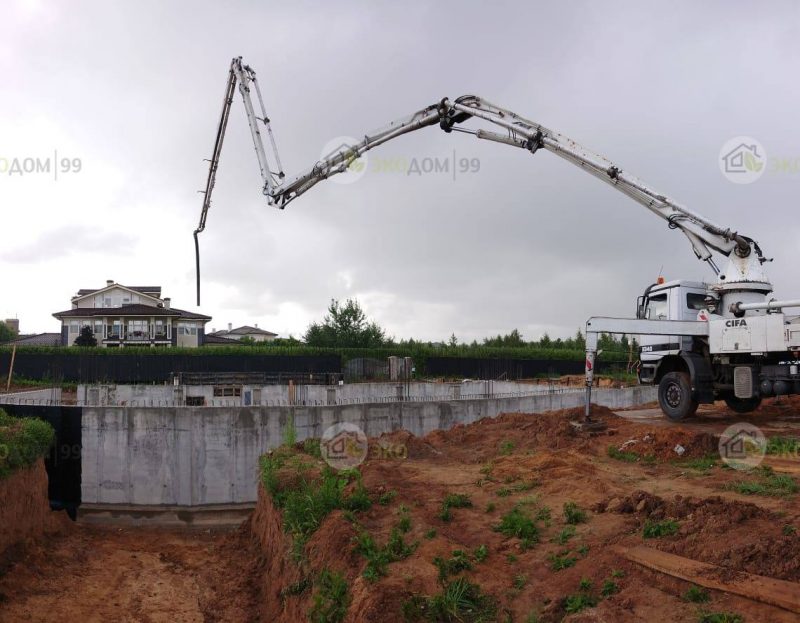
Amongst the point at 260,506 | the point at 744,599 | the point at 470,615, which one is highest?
the point at 744,599

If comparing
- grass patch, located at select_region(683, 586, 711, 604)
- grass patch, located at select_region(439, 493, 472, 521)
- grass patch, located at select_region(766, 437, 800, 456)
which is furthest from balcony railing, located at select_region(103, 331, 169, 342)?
grass patch, located at select_region(683, 586, 711, 604)

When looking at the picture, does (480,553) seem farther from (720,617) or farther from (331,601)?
(720,617)

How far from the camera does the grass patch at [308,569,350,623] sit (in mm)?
6629

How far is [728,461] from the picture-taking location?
34.1ft

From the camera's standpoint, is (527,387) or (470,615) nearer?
(470,615)

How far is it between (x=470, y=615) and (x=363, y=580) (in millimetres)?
1365

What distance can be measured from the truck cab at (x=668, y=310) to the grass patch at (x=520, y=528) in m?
8.98

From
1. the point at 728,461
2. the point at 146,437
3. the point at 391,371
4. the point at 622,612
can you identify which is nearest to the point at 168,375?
the point at 391,371

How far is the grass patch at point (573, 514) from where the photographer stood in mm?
7527

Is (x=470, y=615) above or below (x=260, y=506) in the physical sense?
above

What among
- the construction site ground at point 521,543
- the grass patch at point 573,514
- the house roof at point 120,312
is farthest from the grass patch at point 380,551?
the house roof at point 120,312

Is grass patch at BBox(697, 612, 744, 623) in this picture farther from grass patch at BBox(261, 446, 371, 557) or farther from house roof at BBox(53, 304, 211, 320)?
house roof at BBox(53, 304, 211, 320)

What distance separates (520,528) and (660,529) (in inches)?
62.9

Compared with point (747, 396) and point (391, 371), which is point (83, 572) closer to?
point (747, 396)
